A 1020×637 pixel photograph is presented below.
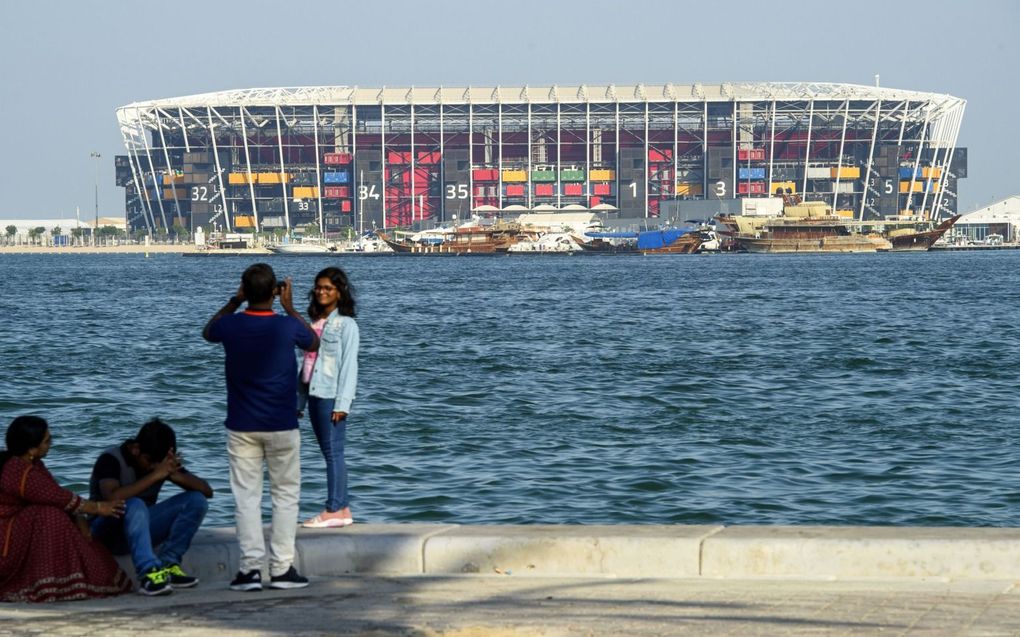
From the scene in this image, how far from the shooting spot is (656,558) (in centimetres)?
831

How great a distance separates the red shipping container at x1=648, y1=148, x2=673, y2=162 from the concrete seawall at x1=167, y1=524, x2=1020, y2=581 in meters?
183

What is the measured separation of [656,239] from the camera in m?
162

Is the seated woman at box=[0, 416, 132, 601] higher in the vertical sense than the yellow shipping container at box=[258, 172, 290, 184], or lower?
lower

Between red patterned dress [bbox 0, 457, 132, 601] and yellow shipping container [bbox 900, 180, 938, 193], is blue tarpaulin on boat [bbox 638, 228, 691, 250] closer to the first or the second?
yellow shipping container [bbox 900, 180, 938, 193]

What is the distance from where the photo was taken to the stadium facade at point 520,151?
183000mm

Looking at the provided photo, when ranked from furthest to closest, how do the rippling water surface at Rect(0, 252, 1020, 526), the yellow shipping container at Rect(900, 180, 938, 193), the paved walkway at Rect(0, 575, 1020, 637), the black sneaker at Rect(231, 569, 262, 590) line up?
the yellow shipping container at Rect(900, 180, 938, 193), the rippling water surface at Rect(0, 252, 1020, 526), the black sneaker at Rect(231, 569, 262, 590), the paved walkway at Rect(0, 575, 1020, 637)

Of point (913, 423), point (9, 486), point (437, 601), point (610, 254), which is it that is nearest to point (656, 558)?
point (437, 601)

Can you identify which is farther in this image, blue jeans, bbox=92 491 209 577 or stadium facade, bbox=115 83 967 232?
stadium facade, bbox=115 83 967 232

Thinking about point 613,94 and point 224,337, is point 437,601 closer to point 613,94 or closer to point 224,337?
point 224,337

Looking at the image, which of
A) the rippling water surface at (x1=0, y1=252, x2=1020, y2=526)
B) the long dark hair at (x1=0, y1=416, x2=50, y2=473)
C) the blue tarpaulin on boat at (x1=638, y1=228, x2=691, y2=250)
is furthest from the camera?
the blue tarpaulin on boat at (x1=638, y1=228, x2=691, y2=250)

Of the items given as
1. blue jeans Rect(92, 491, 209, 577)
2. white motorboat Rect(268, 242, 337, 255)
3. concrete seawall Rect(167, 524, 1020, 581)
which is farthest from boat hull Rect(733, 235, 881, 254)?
blue jeans Rect(92, 491, 209, 577)

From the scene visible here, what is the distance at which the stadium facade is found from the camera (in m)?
183

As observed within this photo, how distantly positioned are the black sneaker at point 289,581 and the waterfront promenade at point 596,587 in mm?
102

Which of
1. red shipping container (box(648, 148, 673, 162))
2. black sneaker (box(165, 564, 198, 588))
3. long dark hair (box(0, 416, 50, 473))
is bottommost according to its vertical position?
black sneaker (box(165, 564, 198, 588))
